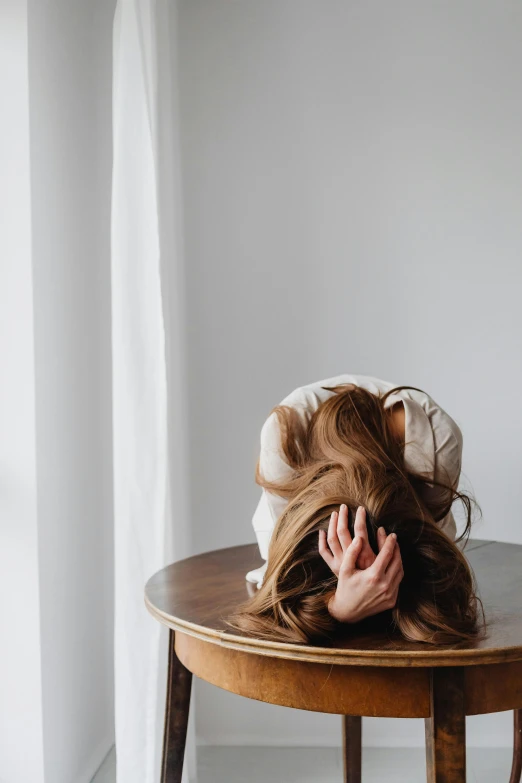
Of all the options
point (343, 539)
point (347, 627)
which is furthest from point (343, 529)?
point (347, 627)

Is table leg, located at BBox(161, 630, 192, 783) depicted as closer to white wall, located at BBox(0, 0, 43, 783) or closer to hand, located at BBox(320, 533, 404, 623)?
hand, located at BBox(320, 533, 404, 623)

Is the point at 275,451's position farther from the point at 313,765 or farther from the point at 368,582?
the point at 313,765

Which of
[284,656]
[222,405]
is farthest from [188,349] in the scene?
[284,656]

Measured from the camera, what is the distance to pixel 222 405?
2254mm

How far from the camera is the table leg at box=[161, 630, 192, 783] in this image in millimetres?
1291

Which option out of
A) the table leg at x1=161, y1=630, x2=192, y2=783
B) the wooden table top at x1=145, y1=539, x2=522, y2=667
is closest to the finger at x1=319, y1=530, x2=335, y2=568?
the wooden table top at x1=145, y1=539, x2=522, y2=667

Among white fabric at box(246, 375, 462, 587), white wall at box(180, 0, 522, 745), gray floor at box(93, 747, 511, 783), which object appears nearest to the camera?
white fabric at box(246, 375, 462, 587)

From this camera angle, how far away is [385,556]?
3.19 feet

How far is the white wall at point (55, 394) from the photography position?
5.62 feet

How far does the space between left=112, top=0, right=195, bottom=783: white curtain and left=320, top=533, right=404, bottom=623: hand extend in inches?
32.5

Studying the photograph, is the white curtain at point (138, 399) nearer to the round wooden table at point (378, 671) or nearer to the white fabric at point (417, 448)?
the white fabric at point (417, 448)

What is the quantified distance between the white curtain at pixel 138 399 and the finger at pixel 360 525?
838 mm

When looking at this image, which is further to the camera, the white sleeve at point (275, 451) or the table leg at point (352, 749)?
the table leg at point (352, 749)

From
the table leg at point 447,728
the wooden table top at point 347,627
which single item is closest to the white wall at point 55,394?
the wooden table top at point 347,627
